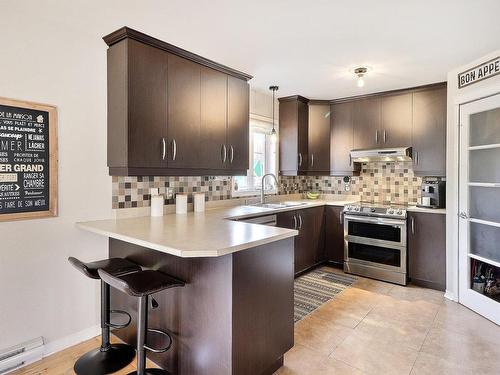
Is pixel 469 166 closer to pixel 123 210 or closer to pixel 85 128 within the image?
pixel 123 210

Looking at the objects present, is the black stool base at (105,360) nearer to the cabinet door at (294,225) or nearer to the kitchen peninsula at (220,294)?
the kitchen peninsula at (220,294)

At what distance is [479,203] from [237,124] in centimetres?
244

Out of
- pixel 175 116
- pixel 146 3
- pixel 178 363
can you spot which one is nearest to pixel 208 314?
pixel 178 363

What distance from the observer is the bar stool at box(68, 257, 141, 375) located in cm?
197

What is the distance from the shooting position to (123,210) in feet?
8.54

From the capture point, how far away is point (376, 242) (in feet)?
12.4

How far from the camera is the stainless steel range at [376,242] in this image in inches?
142

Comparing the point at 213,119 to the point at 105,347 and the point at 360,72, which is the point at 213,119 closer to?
the point at 360,72

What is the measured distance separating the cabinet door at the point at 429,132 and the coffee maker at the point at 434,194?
0.16 metres

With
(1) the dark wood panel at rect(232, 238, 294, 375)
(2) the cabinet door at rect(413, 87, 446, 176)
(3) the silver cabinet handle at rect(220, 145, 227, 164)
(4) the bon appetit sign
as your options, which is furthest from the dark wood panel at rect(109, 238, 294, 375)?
(2) the cabinet door at rect(413, 87, 446, 176)

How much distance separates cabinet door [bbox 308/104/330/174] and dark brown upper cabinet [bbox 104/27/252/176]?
1737 mm

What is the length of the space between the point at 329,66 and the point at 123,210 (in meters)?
2.37

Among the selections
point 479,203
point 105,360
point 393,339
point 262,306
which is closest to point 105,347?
point 105,360

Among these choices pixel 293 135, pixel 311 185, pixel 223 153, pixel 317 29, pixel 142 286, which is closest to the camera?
pixel 142 286
